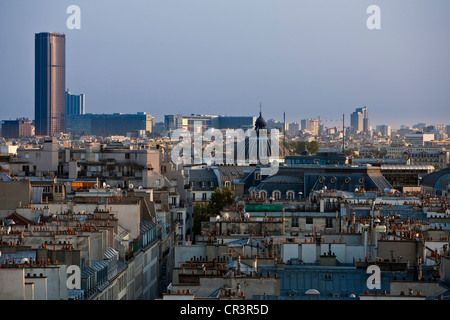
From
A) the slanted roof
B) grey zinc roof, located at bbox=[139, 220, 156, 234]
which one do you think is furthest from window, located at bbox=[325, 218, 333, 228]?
the slanted roof

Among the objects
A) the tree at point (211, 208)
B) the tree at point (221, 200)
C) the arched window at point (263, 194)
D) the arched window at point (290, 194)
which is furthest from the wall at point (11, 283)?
the tree at point (221, 200)

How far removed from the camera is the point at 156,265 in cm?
3816

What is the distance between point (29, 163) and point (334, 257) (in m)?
41.5

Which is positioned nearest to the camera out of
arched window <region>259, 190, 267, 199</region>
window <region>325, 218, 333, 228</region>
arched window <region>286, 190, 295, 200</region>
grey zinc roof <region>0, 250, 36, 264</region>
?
grey zinc roof <region>0, 250, 36, 264</region>

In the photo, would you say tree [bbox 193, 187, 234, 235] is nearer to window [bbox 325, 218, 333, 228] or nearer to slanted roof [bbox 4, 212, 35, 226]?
window [bbox 325, 218, 333, 228]

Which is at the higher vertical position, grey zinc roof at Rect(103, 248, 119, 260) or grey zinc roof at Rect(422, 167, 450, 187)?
grey zinc roof at Rect(422, 167, 450, 187)

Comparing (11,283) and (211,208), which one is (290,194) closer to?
(211,208)

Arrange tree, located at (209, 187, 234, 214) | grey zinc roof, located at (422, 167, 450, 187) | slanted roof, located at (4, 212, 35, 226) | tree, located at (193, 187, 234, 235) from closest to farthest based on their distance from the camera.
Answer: slanted roof, located at (4, 212, 35, 226), tree, located at (193, 187, 234, 235), tree, located at (209, 187, 234, 214), grey zinc roof, located at (422, 167, 450, 187)

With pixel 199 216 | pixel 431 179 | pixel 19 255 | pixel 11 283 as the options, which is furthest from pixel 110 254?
pixel 431 179

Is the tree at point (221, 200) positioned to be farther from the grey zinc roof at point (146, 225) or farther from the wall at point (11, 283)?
the wall at point (11, 283)
